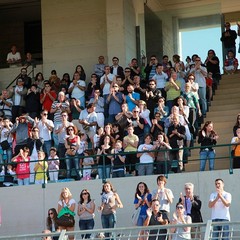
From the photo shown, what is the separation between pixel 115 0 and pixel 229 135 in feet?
22.9

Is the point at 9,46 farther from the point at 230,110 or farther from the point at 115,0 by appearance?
the point at 230,110

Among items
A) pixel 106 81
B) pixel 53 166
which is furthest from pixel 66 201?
pixel 106 81

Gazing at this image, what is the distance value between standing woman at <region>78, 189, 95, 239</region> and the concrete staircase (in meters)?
2.54

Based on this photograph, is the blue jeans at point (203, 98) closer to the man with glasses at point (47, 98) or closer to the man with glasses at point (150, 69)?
the man with glasses at point (150, 69)

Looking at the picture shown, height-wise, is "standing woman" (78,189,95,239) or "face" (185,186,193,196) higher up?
"face" (185,186,193,196)

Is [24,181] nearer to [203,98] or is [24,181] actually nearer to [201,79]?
[203,98]

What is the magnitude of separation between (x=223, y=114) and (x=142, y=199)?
6.44 meters

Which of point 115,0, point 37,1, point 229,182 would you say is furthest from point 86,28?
point 229,182

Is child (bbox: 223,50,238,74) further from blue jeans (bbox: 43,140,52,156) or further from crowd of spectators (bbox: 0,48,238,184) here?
blue jeans (bbox: 43,140,52,156)

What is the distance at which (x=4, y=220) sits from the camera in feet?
86.1

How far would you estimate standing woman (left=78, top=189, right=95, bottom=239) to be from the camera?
23750 mm

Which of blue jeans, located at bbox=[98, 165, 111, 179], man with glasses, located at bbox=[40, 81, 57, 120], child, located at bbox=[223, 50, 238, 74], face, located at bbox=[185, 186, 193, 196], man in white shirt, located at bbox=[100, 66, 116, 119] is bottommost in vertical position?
face, located at bbox=[185, 186, 193, 196]

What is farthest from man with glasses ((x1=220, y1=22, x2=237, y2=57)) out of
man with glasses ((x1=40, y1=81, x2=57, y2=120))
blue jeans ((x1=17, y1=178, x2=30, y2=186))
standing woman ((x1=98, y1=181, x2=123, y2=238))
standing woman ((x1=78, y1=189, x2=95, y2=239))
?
standing woman ((x1=78, y1=189, x2=95, y2=239))

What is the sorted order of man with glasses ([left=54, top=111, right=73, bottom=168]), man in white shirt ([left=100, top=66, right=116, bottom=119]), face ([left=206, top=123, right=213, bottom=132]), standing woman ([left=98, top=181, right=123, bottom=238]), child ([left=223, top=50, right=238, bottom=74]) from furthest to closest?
child ([left=223, top=50, right=238, bottom=74]), man in white shirt ([left=100, top=66, right=116, bottom=119]), man with glasses ([left=54, top=111, right=73, bottom=168]), face ([left=206, top=123, right=213, bottom=132]), standing woman ([left=98, top=181, right=123, bottom=238])
